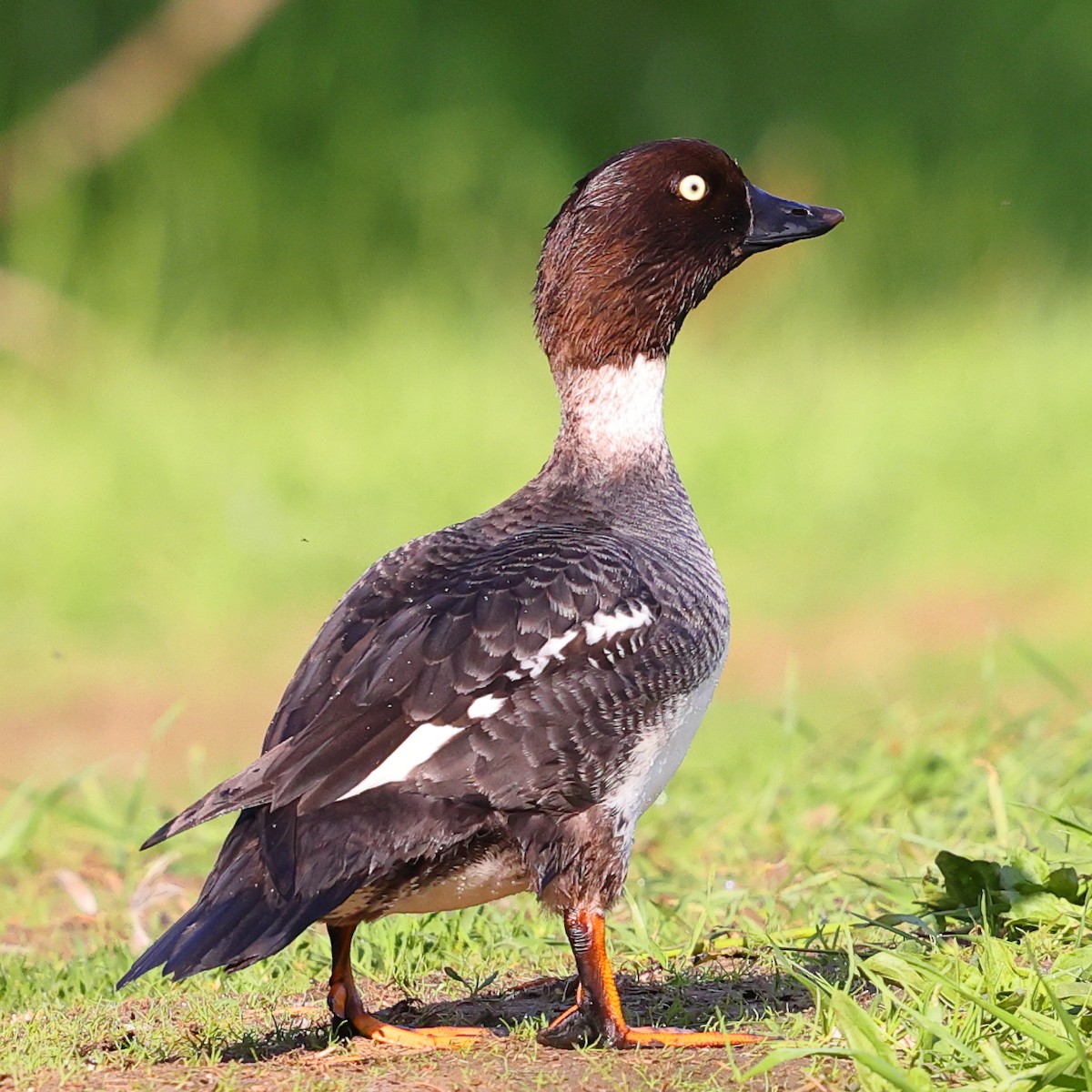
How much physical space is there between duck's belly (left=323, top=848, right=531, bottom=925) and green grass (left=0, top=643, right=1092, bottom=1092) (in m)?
0.24

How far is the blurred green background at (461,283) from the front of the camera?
815cm

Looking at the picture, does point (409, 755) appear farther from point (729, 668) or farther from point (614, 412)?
point (729, 668)

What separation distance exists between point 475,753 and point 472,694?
0.10 metres

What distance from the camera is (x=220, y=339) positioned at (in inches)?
411

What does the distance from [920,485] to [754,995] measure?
4.93 m

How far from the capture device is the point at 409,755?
126 inches

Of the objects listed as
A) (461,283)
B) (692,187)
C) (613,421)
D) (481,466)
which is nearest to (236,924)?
(613,421)

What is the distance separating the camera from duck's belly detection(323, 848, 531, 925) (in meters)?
3.26

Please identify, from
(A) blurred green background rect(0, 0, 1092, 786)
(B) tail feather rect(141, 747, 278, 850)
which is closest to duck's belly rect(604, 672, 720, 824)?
(B) tail feather rect(141, 747, 278, 850)

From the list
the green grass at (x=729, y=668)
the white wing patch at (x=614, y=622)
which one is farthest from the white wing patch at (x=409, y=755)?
the green grass at (x=729, y=668)

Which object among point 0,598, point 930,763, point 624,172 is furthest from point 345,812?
point 0,598

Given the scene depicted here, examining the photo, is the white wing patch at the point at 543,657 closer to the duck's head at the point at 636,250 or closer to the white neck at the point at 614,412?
the white neck at the point at 614,412

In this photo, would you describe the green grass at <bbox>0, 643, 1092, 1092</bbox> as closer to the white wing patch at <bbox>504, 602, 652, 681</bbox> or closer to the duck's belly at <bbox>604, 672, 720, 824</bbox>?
the duck's belly at <bbox>604, 672, 720, 824</bbox>

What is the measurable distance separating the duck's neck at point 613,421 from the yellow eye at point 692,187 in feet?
1.16
